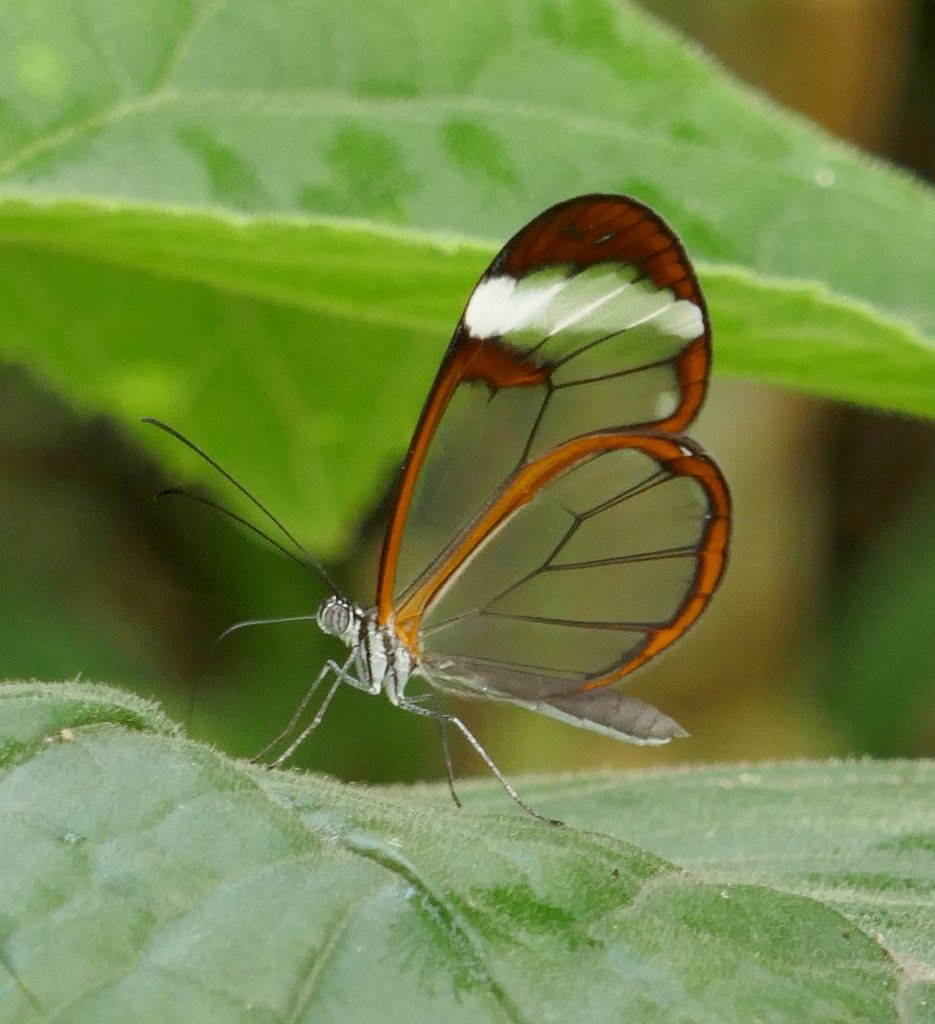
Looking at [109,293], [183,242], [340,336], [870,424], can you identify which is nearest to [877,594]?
[870,424]

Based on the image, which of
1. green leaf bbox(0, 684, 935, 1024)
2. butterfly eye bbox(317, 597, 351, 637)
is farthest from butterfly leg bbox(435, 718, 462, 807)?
green leaf bbox(0, 684, 935, 1024)

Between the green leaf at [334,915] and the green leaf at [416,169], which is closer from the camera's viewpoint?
the green leaf at [334,915]

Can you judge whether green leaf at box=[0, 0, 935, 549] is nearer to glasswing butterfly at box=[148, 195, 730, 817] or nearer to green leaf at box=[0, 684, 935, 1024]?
glasswing butterfly at box=[148, 195, 730, 817]

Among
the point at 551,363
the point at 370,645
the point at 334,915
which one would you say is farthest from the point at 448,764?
the point at 334,915

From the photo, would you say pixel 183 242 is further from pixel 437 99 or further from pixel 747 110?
pixel 747 110

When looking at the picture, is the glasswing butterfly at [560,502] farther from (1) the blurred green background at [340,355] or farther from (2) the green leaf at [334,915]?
(2) the green leaf at [334,915]

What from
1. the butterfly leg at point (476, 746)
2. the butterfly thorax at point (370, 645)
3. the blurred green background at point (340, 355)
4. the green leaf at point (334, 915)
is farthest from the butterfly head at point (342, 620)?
the green leaf at point (334, 915)

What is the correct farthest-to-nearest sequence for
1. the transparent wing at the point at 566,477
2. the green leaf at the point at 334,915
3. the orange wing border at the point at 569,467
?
the orange wing border at the point at 569,467 → the transparent wing at the point at 566,477 → the green leaf at the point at 334,915
